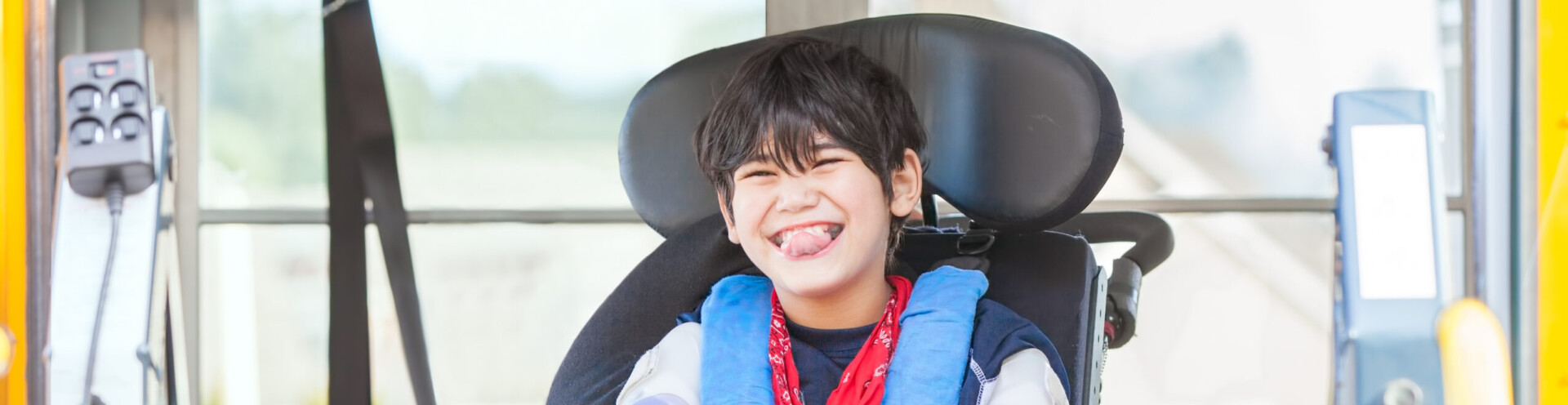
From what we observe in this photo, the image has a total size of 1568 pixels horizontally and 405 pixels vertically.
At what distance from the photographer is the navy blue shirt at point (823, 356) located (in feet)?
3.98

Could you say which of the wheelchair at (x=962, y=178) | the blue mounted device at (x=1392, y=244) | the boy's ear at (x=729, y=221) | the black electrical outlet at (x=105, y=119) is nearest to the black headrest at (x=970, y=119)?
the wheelchair at (x=962, y=178)

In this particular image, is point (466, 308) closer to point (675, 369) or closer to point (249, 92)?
point (249, 92)

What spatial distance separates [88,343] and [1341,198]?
51.4 inches

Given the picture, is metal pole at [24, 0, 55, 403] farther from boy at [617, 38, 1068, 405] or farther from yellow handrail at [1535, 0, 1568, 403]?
yellow handrail at [1535, 0, 1568, 403]

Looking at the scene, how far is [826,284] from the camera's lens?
1.17 meters

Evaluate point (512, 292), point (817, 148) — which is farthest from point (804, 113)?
point (512, 292)

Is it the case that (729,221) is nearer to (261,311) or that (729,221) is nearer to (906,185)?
(906,185)

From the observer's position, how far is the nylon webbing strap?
1975 mm

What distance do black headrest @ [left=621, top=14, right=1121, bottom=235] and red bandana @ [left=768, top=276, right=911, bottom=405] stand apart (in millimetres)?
160

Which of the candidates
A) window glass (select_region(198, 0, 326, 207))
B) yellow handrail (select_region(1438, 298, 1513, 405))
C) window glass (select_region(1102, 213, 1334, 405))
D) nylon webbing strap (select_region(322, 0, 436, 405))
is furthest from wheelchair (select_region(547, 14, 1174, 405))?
window glass (select_region(198, 0, 326, 207))

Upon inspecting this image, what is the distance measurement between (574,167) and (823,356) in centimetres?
110

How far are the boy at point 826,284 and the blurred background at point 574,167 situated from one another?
0.70m

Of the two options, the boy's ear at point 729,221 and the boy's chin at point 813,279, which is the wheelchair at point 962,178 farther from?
the boy's chin at point 813,279

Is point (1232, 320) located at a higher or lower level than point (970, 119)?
lower
